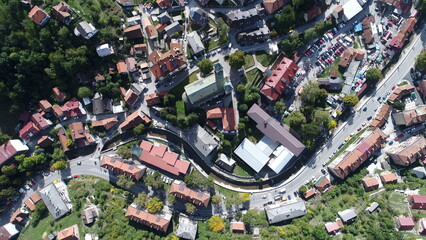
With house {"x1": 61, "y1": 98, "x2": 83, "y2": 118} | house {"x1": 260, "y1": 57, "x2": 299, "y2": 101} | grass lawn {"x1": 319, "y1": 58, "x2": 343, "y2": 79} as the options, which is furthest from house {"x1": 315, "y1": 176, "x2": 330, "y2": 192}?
house {"x1": 61, "y1": 98, "x2": 83, "y2": 118}

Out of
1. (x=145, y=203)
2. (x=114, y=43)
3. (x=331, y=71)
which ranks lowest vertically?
(x=145, y=203)

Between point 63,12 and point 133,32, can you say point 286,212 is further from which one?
point 63,12

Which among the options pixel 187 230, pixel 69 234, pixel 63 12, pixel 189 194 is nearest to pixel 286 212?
pixel 189 194

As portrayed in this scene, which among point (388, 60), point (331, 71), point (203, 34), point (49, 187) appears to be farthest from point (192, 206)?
point (388, 60)

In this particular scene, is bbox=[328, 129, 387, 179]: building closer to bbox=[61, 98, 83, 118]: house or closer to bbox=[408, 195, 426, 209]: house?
bbox=[408, 195, 426, 209]: house

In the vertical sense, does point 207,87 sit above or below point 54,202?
above

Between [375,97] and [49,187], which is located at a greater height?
[375,97]

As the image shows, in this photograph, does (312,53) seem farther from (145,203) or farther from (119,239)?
(119,239)

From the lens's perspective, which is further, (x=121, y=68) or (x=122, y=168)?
(x=121, y=68)
